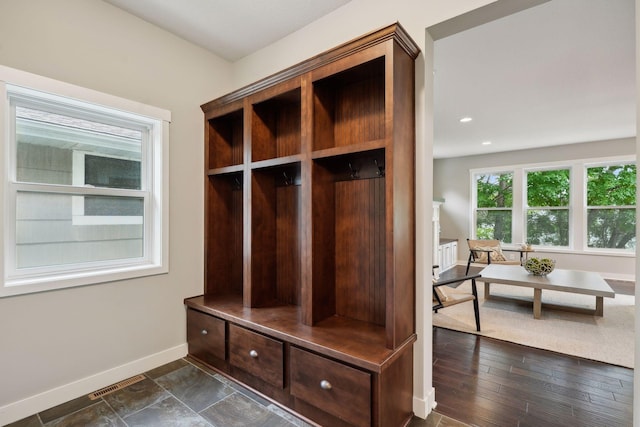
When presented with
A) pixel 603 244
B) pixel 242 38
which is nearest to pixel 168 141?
pixel 242 38

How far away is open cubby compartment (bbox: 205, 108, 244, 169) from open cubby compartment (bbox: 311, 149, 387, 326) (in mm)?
1251

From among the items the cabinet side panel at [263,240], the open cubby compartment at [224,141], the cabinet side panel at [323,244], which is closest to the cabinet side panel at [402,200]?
the cabinet side panel at [323,244]

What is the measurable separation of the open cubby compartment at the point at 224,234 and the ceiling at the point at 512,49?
1290 millimetres

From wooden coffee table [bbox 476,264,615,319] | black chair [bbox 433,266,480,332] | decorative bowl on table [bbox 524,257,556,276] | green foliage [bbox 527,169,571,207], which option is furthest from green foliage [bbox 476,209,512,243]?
black chair [bbox 433,266,480,332]

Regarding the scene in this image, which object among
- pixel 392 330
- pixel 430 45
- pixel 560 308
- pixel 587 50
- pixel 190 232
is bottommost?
pixel 560 308

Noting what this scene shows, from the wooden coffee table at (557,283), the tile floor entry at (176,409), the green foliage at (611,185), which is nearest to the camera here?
the tile floor entry at (176,409)

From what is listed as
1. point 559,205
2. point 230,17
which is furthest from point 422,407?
point 559,205

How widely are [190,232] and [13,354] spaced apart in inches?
53.8

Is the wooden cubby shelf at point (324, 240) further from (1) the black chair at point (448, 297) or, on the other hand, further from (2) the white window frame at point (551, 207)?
(2) the white window frame at point (551, 207)

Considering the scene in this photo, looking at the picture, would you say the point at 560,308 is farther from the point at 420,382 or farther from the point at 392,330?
the point at 392,330

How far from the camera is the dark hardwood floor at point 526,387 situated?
74.0 inches

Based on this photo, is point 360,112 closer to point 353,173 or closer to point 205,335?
point 353,173

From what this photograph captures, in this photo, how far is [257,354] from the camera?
2.03 m

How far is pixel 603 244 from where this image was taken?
6035 mm
